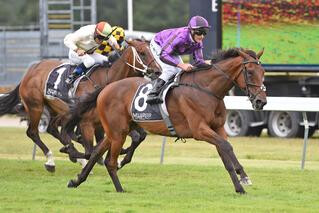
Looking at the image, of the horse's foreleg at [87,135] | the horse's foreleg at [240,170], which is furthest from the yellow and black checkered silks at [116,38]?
the horse's foreleg at [240,170]

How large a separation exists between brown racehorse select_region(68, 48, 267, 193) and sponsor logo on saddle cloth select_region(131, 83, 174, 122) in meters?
0.06

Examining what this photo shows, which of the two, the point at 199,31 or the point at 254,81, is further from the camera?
the point at 199,31

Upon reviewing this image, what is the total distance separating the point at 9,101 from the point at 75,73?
6.43 feet

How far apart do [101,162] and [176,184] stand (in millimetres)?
2746

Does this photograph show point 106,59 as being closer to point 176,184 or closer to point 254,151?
point 176,184

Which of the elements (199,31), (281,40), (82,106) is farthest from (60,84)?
(281,40)

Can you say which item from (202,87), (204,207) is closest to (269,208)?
(204,207)

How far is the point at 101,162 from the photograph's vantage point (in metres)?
14.8

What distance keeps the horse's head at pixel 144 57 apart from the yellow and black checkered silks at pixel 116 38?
0.65 metres

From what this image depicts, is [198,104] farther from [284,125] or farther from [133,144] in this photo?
[284,125]

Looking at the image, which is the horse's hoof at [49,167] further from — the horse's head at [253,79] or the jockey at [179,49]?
the horse's head at [253,79]

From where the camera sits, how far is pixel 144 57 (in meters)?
13.7

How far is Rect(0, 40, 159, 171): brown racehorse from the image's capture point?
44.9ft

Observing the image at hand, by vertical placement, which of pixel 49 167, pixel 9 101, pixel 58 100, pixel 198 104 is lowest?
pixel 49 167
